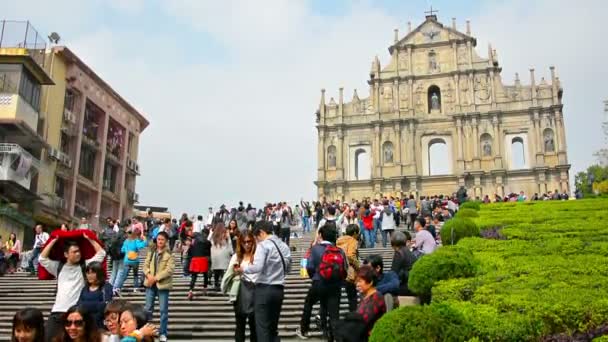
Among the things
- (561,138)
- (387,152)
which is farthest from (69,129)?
(561,138)

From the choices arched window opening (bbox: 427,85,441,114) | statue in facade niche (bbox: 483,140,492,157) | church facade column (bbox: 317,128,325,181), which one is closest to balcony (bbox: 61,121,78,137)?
church facade column (bbox: 317,128,325,181)

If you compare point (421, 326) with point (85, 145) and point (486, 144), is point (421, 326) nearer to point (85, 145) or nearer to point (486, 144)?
point (85, 145)

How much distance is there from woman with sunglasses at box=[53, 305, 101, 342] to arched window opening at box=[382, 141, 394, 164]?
40.7 metres

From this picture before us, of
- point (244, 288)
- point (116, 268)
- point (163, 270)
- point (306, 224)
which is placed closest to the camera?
point (244, 288)

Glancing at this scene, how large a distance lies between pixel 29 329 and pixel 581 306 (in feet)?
16.6

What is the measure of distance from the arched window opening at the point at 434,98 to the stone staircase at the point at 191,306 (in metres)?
32.3

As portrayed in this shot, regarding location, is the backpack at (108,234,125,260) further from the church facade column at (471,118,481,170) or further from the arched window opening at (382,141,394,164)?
the church facade column at (471,118,481,170)

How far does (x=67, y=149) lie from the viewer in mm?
32375

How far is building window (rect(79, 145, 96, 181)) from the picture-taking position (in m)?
34.1

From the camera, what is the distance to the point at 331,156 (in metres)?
45.7

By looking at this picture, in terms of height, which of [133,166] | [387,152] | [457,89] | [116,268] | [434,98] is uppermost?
[457,89]

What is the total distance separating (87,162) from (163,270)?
1102 inches

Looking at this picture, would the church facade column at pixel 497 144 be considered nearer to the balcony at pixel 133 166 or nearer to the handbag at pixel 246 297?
the balcony at pixel 133 166

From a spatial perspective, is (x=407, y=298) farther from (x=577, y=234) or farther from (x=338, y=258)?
(x=577, y=234)
